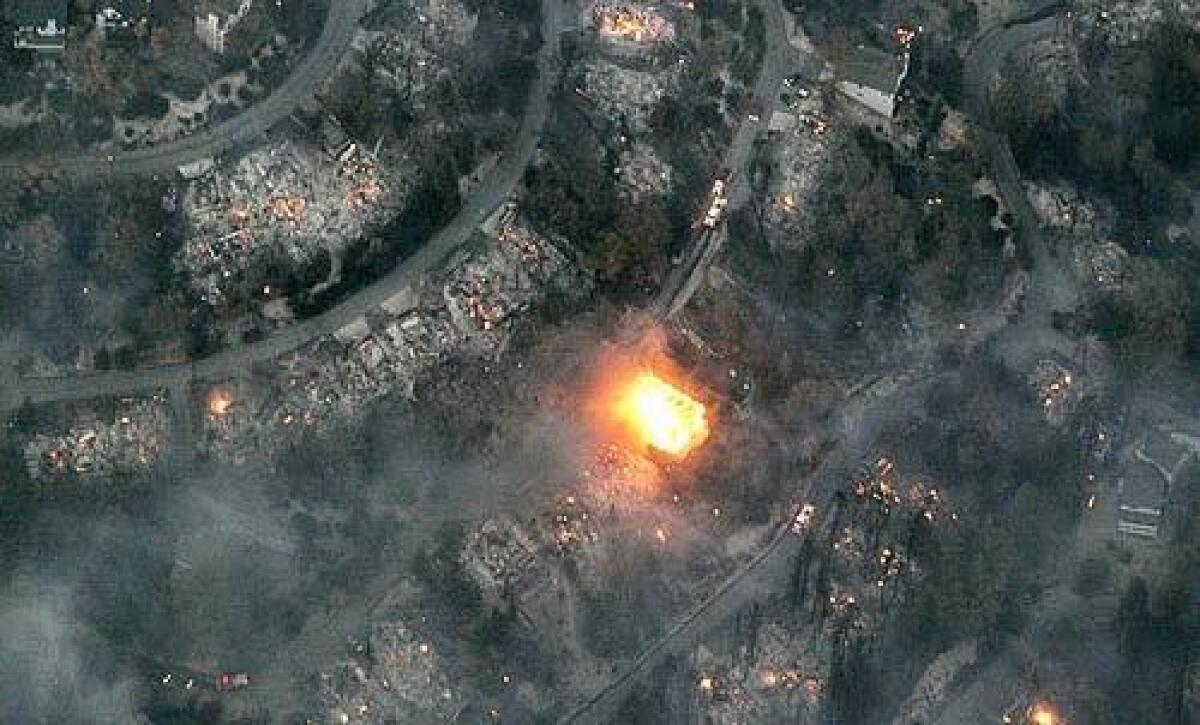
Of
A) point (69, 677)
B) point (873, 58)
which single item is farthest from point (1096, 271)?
point (69, 677)

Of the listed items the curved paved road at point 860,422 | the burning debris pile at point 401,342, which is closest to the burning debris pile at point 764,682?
the curved paved road at point 860,422

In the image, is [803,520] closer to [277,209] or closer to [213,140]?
[277,209]

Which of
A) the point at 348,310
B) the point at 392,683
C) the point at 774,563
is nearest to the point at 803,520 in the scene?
the point at 774,563

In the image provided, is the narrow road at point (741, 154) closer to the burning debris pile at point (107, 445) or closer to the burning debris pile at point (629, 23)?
the burning debris pile at point (629, 23)

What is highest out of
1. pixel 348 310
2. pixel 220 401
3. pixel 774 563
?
pixel 348 310

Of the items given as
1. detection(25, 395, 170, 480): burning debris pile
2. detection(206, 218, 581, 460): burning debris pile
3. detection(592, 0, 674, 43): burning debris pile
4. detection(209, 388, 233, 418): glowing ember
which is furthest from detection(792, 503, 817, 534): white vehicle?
detection(25, 395, 170, 480): burning debris pile

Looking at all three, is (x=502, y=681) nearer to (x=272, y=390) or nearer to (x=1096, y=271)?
(x=272, y=390)
